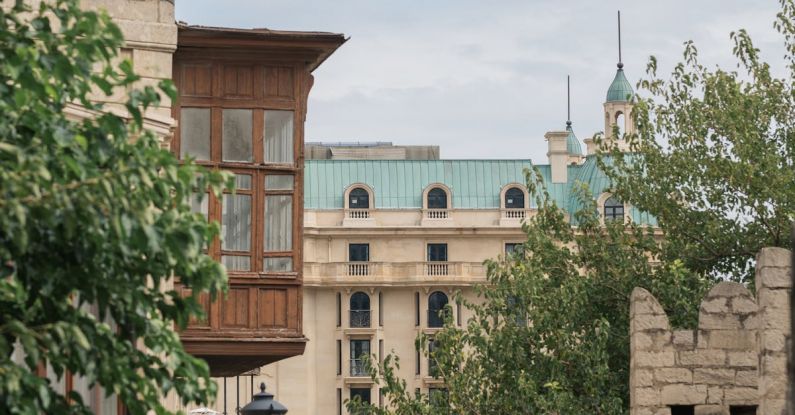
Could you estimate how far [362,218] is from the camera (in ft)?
343

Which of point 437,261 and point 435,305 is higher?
point 437,261

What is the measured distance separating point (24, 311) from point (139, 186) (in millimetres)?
1210

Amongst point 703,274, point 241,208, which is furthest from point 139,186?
point 703,274

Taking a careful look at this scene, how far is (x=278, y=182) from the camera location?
25.7 metres

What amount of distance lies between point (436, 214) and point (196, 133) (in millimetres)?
78974

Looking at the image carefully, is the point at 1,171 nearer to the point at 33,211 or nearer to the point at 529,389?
the point at 33,211

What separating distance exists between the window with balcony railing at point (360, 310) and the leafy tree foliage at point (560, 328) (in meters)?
58.9

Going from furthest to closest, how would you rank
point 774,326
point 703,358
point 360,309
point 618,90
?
point 618,90 → point 360,309 → point 703,358 → point 774,326

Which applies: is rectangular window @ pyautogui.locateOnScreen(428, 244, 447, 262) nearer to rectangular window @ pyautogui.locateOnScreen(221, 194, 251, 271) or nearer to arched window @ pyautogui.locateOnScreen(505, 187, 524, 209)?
arched window @ pyautogui.locateOnScreen(505, 187, 524, 209)

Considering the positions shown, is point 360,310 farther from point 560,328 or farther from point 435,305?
point 560,328

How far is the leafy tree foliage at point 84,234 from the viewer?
12.3 meters

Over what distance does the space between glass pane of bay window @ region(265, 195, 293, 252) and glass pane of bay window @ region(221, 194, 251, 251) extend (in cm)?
22

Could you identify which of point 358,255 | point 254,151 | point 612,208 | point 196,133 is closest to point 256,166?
point 254,151

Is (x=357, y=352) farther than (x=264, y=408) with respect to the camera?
Yes
